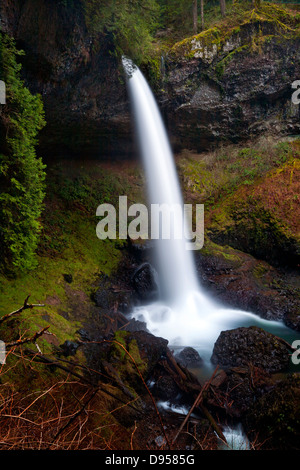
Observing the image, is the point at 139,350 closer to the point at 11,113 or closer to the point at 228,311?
the point at 228,311

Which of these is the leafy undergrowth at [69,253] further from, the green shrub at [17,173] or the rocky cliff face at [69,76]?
the rocky cliff face at [69,76]

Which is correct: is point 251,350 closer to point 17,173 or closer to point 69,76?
point 17,173

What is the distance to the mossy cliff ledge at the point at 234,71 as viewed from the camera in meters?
10.7

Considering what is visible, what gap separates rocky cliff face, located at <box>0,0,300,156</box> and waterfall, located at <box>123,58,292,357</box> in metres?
0.63

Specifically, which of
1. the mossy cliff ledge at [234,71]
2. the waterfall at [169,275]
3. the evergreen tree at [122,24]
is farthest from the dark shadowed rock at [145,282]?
the evergreen tree at [122,24]

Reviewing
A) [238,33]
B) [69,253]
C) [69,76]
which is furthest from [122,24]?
[69,253]

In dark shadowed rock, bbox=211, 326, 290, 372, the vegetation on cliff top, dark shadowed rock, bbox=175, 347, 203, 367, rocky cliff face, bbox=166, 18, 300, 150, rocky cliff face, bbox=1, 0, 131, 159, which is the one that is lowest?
dark shadowed rock, bbox=175, 347, 203, 367

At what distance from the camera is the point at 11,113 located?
5.66m

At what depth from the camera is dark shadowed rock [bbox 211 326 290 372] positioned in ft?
17.2

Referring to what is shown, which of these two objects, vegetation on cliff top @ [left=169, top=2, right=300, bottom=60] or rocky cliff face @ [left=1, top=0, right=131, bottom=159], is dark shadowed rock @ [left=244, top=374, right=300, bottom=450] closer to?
rocky cliff face @ [left=1, top=0, right=131, bottom=159]

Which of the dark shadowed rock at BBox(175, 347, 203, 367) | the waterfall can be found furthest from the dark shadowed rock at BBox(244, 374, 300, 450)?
the waterfall

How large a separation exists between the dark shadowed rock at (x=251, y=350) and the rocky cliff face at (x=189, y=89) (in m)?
8.08

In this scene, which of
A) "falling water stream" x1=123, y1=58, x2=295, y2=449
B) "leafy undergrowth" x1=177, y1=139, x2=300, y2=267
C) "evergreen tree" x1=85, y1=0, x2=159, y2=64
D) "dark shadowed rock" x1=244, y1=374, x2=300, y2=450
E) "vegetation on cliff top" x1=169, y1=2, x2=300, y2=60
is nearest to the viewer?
"dark shadowed rock" x1=244, y1=374, x2=300, y2=450

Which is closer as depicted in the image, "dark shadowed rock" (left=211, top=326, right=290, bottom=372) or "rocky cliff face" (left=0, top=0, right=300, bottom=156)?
"dark shadowed rock" (left=211, top=326, right=290, bottom=372)
